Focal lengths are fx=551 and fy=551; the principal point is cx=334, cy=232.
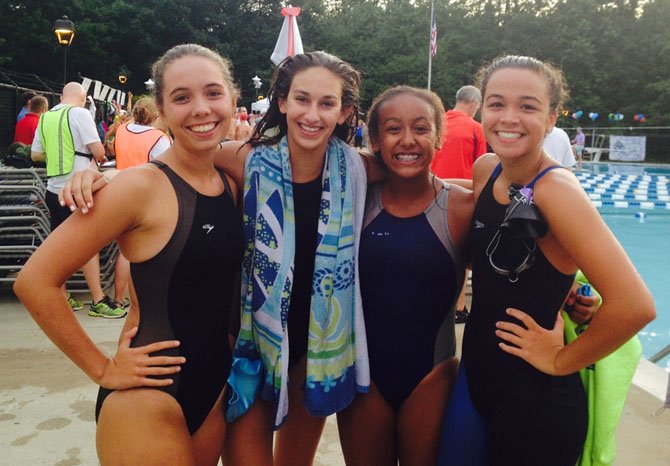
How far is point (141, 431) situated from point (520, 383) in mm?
1236

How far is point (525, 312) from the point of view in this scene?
6.08ft

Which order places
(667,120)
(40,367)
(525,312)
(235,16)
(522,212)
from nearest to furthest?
(522,212) → (525,312) → (40,367) → (667,120) → (235,16)

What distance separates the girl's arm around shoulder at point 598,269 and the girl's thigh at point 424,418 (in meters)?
0.58

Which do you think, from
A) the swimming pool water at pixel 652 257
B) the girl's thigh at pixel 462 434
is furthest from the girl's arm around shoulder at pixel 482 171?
the swimming pool water at pixel 652 257

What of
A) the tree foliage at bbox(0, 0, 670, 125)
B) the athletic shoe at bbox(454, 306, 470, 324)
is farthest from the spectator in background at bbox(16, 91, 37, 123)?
the tree foliage at bbox(0, 0, 670, 125)

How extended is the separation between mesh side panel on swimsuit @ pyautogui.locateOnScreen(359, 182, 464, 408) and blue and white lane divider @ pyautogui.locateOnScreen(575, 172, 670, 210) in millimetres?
11056

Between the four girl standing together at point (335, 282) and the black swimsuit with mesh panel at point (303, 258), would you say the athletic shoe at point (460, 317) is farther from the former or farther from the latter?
the black swimsuit with mesh panel at point (303, 258)

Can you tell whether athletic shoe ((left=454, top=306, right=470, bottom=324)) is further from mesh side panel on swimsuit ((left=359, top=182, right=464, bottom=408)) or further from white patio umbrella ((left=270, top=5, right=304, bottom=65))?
white patio umbrella ((left=270, top=5, right=304, bottom=65))

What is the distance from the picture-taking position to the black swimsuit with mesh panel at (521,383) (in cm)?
181

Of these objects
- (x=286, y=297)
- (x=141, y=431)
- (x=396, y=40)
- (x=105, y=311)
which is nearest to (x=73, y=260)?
(x=141, y=431)

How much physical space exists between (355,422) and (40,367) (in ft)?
8.78

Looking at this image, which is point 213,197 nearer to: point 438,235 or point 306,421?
point 438,235

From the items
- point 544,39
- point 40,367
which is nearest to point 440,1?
point 544,39

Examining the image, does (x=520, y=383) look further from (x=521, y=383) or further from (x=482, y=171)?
(x=482, y=171)
